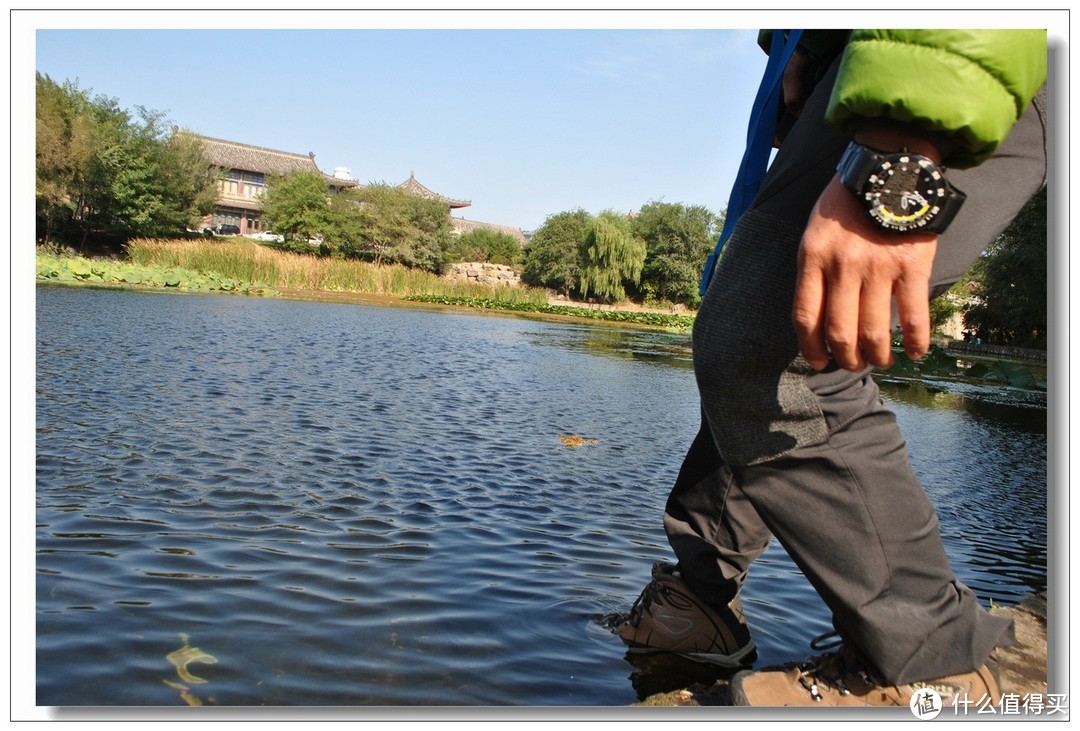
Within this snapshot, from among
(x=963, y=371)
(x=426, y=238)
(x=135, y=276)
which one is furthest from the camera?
(x=426, y=238)

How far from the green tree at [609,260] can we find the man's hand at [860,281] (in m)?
47.1

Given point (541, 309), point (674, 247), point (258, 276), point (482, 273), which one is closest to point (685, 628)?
point (258, 276)

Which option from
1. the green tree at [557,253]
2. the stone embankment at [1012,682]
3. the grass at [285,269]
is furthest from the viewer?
the green tree at [557,253]

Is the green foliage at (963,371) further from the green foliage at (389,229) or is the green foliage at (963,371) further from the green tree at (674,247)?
the green foliage at (389,229)

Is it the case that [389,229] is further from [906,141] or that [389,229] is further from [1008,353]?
[906,141]

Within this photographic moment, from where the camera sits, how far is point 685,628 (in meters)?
1.99

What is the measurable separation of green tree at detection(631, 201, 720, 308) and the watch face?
52276mm

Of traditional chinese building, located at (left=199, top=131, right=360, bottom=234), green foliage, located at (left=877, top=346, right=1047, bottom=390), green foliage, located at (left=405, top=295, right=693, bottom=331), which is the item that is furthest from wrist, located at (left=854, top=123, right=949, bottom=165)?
traditional chinese building, located at (left=199, top=131, right=360, bottom=234)

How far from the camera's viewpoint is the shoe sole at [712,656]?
1999 mm

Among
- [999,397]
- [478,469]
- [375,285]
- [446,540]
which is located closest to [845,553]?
[446,540]

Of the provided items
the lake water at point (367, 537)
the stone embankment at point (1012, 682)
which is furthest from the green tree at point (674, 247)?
the stone embankment at point (1012, 682)

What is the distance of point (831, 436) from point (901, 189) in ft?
1.64

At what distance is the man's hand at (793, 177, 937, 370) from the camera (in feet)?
3.89
